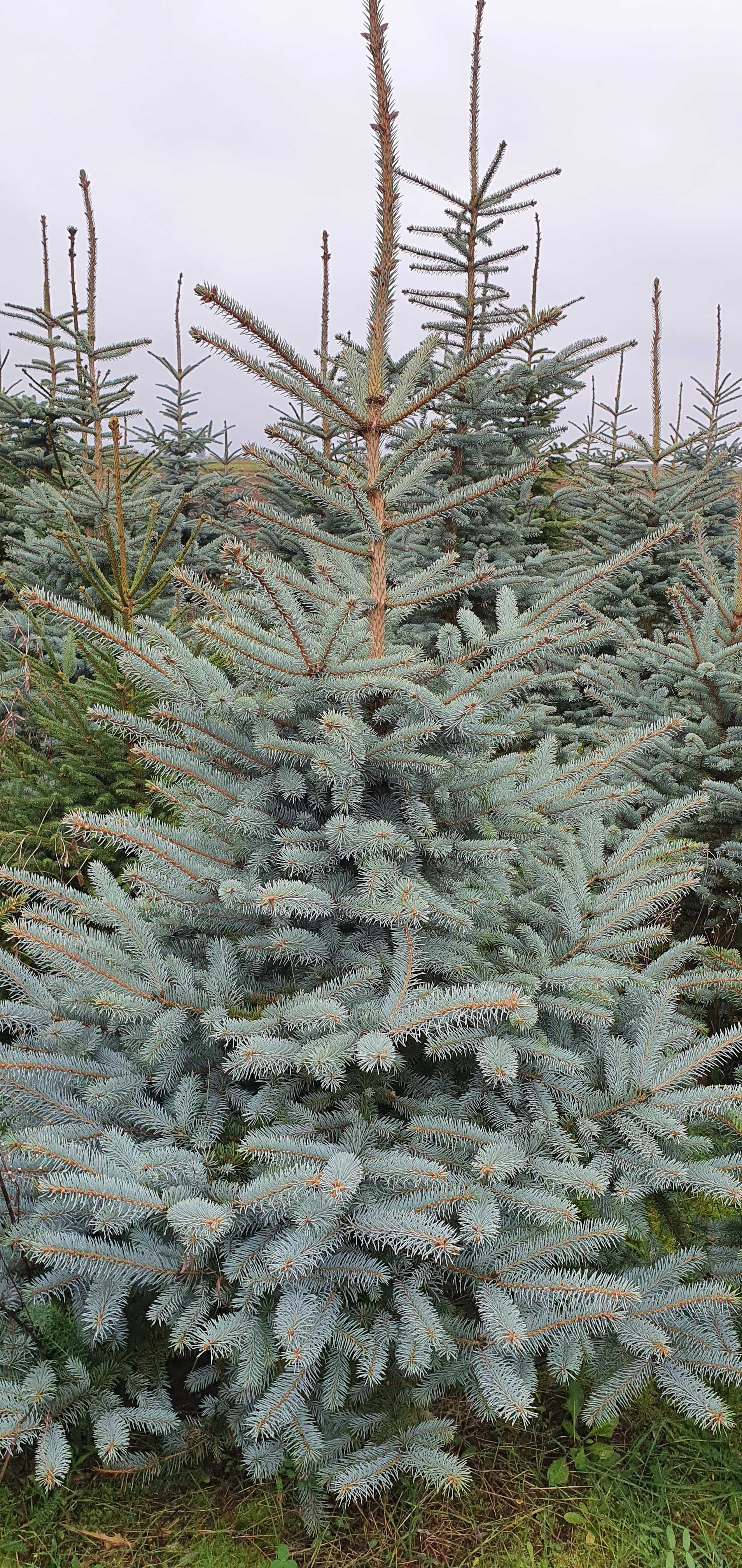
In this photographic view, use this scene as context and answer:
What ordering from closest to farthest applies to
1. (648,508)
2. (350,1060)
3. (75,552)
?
1. (350,1060)
2. (75,552)
3. (648,508)

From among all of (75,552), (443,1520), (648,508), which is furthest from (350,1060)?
(648,508)

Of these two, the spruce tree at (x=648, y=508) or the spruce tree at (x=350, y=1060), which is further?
the spruce tree at (x=648, y=508)

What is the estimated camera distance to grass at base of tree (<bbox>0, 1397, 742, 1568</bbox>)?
201 cm

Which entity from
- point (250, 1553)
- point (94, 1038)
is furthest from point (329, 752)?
point (250, 1553)

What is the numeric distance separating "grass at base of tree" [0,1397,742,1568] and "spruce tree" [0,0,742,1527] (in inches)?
4.2

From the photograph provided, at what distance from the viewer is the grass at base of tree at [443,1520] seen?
201cm

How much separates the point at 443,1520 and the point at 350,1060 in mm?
1104

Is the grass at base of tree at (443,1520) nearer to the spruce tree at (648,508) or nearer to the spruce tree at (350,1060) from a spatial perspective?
the spruce tree at (350,1060)

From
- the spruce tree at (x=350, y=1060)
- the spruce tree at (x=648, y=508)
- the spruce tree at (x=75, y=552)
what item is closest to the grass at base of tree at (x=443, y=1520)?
the spruce tree at (x=350, y=1060)

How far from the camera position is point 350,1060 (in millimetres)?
2230

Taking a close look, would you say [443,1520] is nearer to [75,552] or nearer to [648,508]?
[75,552]

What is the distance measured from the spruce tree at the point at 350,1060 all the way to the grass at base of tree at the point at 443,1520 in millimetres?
107

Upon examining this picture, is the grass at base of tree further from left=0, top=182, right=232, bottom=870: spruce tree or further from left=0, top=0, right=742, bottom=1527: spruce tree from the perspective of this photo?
left=0, top=182, right=232, bottom=870: spruce tree

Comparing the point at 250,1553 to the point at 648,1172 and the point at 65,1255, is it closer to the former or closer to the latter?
the point at 65,1255
